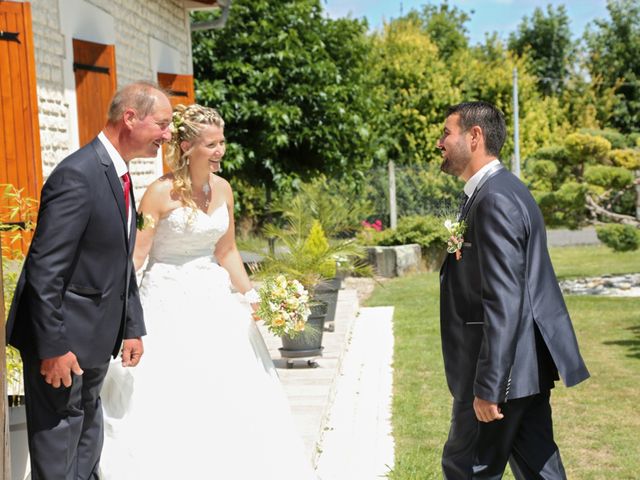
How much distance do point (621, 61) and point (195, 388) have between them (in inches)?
1369

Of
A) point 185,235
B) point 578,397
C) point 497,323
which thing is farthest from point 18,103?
point 578,397

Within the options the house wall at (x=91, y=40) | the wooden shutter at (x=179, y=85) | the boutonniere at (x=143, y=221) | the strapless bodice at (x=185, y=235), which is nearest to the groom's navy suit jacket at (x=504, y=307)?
the boutonniere at (x=143, y=221)

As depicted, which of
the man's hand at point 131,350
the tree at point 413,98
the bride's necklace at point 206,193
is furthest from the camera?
the tree at point 413,98

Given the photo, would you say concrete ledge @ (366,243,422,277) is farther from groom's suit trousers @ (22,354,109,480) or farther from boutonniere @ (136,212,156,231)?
groom's suit trousers @ (22,354,109,480)

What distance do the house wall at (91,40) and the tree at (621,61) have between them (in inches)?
1093

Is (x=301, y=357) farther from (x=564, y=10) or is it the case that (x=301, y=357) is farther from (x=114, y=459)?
(x=564, y=10)

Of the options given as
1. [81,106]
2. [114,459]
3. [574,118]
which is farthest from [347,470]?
[574,118]

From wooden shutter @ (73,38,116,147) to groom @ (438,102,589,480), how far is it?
489cm

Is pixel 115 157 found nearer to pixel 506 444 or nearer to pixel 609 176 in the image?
pixel 506 444

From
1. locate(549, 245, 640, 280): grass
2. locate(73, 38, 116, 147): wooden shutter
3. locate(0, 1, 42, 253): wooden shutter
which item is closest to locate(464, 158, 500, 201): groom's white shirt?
locate(0, 1, 42, 253): wooden shutter

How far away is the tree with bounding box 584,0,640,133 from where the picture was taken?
3550 cm

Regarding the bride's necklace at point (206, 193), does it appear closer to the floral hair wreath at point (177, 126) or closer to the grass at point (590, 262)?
the floral hair wreath at point (177, 126)

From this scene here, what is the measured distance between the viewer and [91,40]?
7938 mm

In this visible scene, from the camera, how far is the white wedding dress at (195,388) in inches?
175
